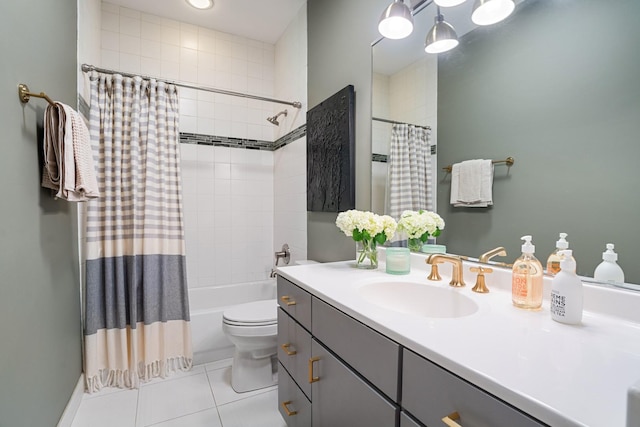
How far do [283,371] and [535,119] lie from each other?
4.60 ft

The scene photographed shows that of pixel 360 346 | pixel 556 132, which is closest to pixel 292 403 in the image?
pixel 360 346

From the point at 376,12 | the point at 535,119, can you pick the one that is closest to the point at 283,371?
the point at 535,119

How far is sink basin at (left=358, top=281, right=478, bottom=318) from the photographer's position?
1013 millimetres

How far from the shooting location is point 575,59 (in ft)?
2.77

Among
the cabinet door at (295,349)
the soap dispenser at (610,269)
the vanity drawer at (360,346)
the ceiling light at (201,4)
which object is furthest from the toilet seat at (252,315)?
the ceiling light at (201,4)

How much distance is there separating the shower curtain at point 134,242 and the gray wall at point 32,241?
0.25m

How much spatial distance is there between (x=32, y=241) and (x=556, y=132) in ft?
6.18

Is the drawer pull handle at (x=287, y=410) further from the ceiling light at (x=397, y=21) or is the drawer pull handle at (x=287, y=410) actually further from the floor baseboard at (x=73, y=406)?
the ceiling light at (x=397, y=21)

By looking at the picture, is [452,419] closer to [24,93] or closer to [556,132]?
[556,132]

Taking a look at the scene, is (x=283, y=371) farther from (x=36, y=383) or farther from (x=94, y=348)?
(x=94, y=348)

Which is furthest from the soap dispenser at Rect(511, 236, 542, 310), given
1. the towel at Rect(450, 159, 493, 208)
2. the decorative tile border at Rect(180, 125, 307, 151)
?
the decorative tile border at Rect(180, 125, 307, 151)

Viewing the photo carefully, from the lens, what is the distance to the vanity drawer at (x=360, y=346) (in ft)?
2.28

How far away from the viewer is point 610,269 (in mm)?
782

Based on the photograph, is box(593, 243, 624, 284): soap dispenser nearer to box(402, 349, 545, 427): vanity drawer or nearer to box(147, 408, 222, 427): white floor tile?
box(402, 349, 545, 427): vanity drawer
